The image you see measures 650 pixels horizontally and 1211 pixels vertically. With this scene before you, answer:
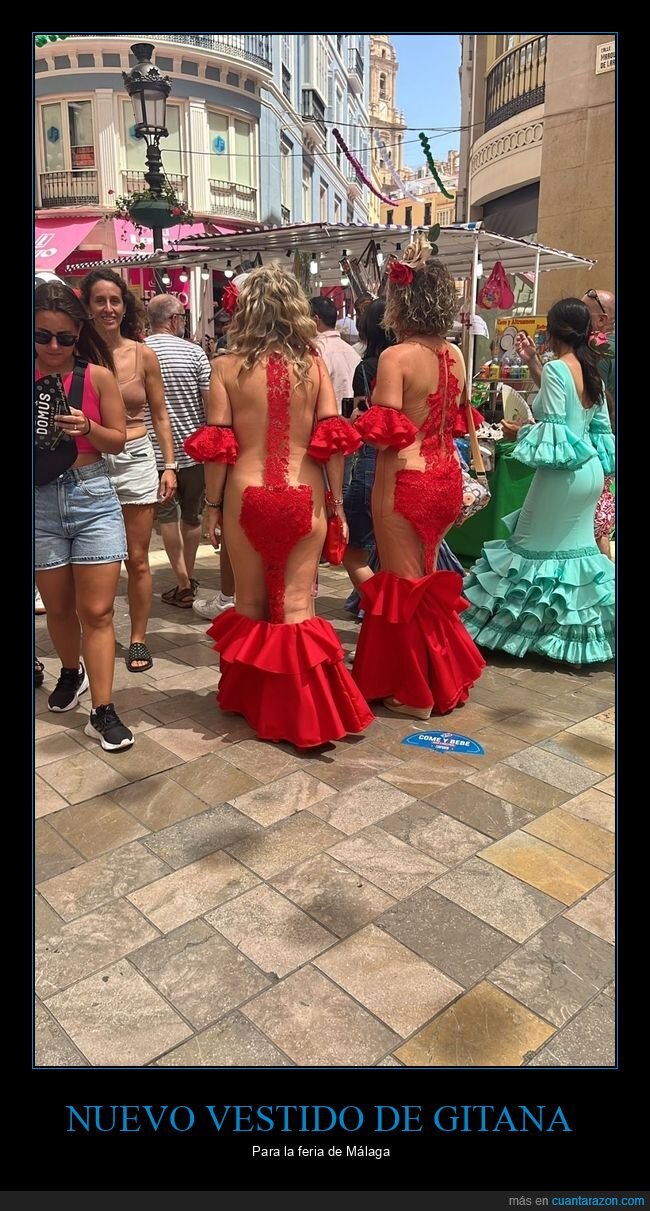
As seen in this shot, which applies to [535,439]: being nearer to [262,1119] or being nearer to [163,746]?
[163,746]

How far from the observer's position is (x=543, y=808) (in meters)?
2.96

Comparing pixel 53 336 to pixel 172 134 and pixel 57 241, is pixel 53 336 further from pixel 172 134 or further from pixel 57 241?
pixel 172 134

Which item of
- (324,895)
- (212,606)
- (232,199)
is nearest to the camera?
(324,895)

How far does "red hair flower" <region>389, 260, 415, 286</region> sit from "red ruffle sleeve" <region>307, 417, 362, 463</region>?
2.40 feet

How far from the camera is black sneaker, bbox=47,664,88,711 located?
3801mm

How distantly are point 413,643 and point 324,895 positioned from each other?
1511 millimetres

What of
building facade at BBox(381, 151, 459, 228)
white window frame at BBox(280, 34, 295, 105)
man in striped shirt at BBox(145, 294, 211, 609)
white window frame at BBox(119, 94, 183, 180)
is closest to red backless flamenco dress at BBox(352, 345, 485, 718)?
man in striped shirt at BBox(145, 294, 211, 609)

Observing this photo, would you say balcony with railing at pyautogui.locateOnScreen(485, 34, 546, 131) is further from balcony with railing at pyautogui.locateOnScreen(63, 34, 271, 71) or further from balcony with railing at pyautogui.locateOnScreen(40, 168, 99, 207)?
balcony with railing at pyautogui.locateOnScreen(40, 168, 99, 207)

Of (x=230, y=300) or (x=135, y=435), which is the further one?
(x=135, y=435)

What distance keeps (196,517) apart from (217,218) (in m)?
19.6

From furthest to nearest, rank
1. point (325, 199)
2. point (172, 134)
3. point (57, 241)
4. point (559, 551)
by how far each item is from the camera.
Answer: point (325, 199) < point (172, 134) < point (57, 241) < point (559, 551)

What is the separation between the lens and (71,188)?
20781 mm

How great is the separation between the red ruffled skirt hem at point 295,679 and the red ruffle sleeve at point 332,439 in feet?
2.37

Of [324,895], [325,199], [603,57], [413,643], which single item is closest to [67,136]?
[603,57]
